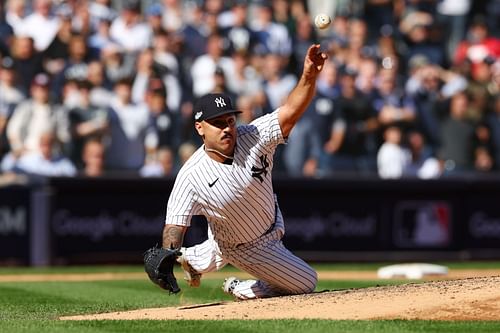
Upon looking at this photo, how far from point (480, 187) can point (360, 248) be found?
2.01 m

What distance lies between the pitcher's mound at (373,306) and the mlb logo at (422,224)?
8.04 metres

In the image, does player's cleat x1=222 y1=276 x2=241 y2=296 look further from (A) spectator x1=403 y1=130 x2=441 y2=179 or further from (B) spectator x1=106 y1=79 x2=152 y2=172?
(A) spectator x1=403 y1=130 x2=441 y2=179

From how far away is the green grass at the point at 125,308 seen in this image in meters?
6.84

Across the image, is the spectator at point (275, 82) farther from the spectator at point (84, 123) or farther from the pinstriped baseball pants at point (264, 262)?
the pinstriped baseball pants at point (264, 262)

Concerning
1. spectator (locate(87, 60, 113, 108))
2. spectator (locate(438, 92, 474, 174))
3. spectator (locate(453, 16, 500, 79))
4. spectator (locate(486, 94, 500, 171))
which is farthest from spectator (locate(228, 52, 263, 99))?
spectator (locate(453, 16, 500, 79))

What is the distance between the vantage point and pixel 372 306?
25.0 ft

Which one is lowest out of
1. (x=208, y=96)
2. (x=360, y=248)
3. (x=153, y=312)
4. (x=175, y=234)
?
(x=360, y=248)

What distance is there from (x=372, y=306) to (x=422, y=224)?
8.95 metres

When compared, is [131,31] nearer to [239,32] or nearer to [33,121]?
[239,32]

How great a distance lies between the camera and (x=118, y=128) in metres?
15.4

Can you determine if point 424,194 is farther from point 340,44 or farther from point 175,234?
point 175,234

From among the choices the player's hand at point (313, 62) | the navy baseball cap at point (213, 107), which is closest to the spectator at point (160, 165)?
the navy baseball cap at point (213, 107)

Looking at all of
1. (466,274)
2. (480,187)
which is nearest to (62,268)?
(466,274)

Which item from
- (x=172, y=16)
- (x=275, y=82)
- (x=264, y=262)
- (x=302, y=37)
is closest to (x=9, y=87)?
(x=172, y=16)
